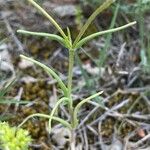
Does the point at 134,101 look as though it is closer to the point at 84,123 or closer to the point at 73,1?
the point at 84,123

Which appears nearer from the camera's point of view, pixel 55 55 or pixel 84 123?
pixel 84 123

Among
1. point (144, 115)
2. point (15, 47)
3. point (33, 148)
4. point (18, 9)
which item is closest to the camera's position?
point (33, 148)

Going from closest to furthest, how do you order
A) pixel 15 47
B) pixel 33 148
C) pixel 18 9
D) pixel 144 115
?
pixel 33 148
pixel 144 115
pixel 15 47
pixel 18 9

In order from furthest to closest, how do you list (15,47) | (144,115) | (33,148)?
(15,47), (144,115), (33,148)

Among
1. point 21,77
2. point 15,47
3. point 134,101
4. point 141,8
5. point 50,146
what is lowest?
point 50,146

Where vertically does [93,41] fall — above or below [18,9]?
below

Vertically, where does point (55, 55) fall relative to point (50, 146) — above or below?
above

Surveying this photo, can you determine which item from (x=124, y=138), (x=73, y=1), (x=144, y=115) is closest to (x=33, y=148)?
(x=124, y=138)

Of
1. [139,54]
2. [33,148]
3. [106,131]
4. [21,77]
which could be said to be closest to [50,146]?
[33,148]

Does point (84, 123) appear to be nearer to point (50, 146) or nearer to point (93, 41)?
point (50, 146)
